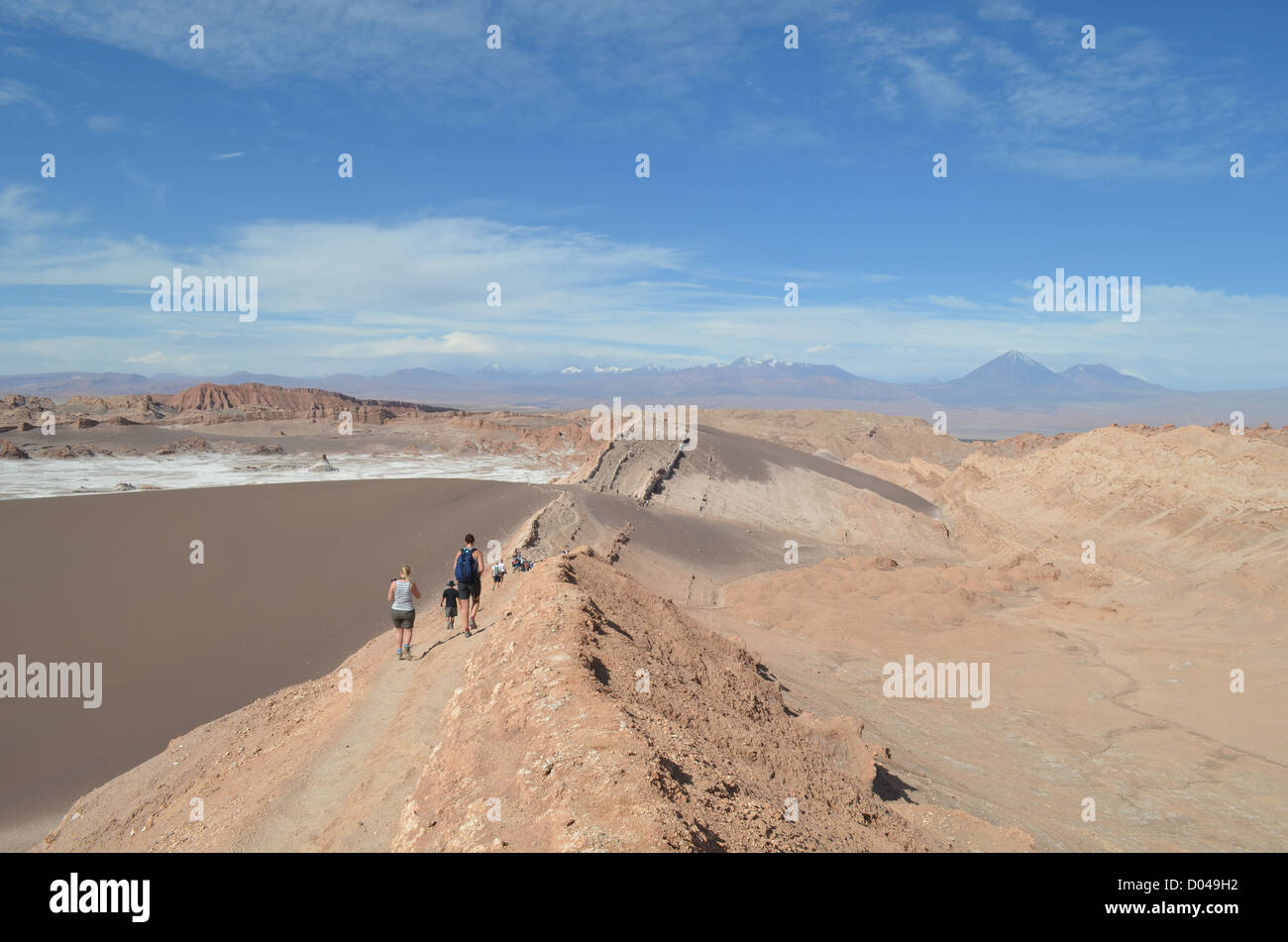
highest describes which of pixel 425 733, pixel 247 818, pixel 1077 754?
pixel 425 733

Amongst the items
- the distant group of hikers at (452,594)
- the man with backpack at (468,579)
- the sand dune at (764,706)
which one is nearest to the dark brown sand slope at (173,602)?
the sand dune at (764,706)

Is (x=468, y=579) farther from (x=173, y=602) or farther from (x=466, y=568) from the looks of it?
(x=173, y=602)

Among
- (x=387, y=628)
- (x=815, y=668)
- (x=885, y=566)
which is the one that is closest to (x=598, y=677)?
(x=815, y=668)

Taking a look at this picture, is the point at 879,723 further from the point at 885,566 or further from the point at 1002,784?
the point at 885,566

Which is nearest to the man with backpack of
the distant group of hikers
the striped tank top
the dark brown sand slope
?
the distant group of hikers

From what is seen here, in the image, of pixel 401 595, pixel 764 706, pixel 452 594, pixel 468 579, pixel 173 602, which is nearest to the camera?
pixel 764 706

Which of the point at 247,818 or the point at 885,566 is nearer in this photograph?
the point at 247,818

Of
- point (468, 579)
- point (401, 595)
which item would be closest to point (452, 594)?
point (468, 579)
